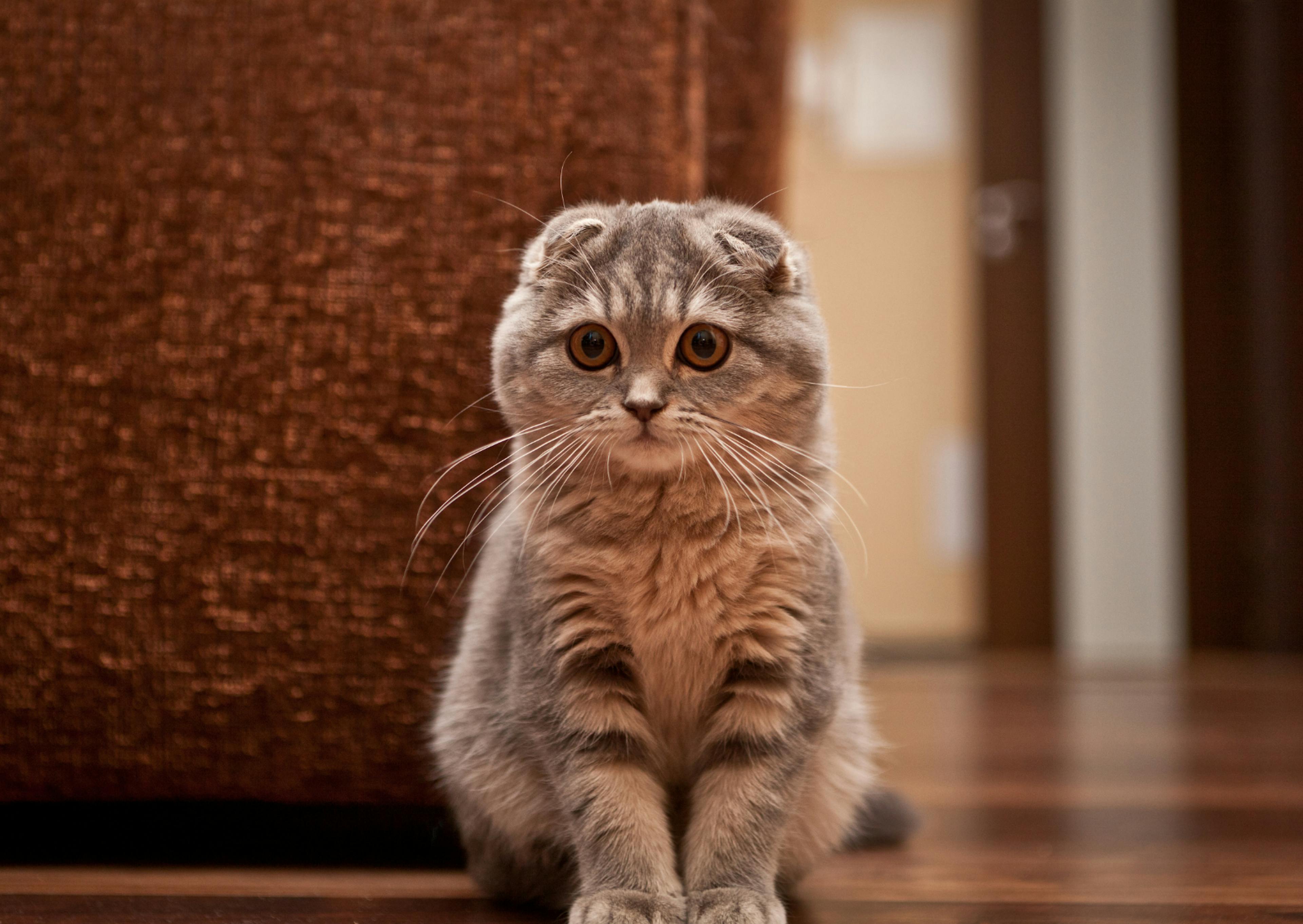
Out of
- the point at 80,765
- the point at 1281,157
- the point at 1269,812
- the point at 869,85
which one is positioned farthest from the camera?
the point at 869,85

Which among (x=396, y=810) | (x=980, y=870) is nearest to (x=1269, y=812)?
(x=980, y=870)

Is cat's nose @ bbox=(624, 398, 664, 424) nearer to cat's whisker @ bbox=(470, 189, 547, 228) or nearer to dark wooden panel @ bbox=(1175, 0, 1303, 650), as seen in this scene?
cat's whisker @ bbox=(470, 189, 547, 228)

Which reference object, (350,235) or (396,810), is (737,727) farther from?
(350,235)

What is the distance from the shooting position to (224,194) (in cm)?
109

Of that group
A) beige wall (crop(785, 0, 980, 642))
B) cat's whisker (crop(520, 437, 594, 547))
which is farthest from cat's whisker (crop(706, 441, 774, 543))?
beige wall (crop(785, 0, 980, 642))

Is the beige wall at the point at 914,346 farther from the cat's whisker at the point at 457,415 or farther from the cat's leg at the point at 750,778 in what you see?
the cat's leg at the point at 750,778

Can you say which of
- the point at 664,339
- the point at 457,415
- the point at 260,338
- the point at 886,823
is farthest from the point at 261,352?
the point at 886,823

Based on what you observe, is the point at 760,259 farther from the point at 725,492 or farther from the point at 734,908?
the point at 734,908

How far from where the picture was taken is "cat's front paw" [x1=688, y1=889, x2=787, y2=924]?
812 millimetres

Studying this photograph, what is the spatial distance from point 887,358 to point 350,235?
2958 mm

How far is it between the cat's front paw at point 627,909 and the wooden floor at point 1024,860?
0.40 ft

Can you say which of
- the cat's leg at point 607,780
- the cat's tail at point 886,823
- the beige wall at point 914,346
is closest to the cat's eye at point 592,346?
the cat's leg at point 607,780

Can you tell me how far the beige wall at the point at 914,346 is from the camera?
382 centimetres

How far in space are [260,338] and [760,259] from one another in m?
0.50
